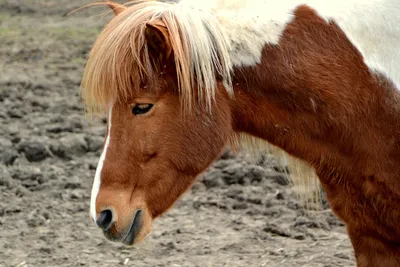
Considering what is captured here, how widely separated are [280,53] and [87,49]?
18.2ft

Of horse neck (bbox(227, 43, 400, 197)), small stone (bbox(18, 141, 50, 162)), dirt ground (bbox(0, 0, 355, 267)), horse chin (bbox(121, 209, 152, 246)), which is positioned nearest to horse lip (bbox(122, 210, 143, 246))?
horse chin (bbox(121, 209, 152, 246))

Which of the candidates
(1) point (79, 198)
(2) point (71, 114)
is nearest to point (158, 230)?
(1) point (79, 198)

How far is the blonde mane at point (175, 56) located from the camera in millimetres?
3158

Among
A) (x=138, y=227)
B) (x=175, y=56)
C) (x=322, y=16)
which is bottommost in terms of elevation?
(x=138, y=227)

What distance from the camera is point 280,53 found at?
128 inches

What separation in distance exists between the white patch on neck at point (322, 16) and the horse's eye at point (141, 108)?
0.38m

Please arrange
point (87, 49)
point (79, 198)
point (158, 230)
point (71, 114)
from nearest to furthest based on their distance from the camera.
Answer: point (158, 230)
point (79, 198)
point (71, 114)
point (87, 49)

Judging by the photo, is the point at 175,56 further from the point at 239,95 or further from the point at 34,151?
the point at 34,151

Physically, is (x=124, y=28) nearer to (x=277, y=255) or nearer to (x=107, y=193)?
(x=107, y=193)

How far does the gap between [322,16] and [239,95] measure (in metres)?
0.46

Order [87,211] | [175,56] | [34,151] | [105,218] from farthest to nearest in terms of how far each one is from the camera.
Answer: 1. [34,151]
2. [87,211]
3. [105,218]
4. [175,56]

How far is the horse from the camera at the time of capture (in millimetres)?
Answer: 3199

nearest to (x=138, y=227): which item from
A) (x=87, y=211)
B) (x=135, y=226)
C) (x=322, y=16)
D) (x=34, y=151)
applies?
(x=135, y=226)

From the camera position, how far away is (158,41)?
125 inches
